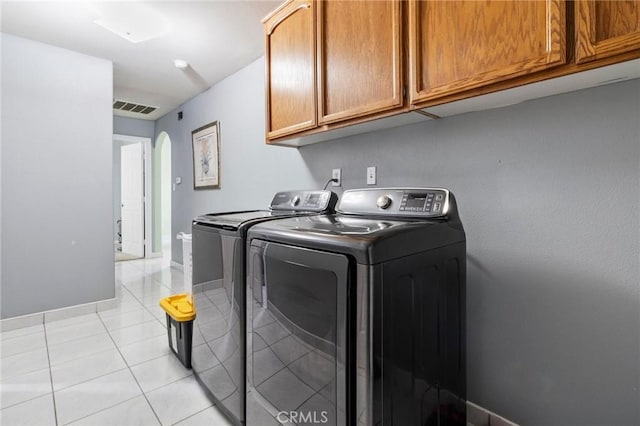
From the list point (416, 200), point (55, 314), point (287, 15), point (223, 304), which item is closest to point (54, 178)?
point (55, 314)

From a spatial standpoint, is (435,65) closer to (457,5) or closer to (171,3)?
(457,5)

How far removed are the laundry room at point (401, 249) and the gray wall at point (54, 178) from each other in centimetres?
2

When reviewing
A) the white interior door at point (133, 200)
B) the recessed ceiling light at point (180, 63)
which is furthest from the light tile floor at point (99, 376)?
the white interior door at point (133, 200)

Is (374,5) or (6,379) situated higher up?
(374,5)

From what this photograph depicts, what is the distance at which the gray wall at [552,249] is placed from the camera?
3.80ft

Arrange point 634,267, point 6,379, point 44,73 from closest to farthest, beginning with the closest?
point 634,267, point 6,379, point 44,73

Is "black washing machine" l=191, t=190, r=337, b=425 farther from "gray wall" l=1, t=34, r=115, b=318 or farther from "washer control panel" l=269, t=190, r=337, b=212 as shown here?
"gray wall" l=1, t=34, r=115, b=318

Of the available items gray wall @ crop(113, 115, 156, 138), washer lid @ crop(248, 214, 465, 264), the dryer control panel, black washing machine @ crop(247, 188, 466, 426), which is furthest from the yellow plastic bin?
gray wall @ crop(113, 115, 156, 138)

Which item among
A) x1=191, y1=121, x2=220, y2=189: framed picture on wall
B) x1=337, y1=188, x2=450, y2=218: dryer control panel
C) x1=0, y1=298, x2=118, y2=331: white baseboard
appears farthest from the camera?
x1=191, y1=121, x2=220, y2=189: framed picture on wall

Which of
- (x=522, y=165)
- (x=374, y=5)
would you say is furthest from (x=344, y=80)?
(x=522, y=165)

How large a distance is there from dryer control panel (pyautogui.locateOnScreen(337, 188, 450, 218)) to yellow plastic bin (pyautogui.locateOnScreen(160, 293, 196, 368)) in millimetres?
1168

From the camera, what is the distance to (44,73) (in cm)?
277

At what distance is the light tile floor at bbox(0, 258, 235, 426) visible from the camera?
1590 millimetres

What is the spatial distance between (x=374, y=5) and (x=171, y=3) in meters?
1.50
